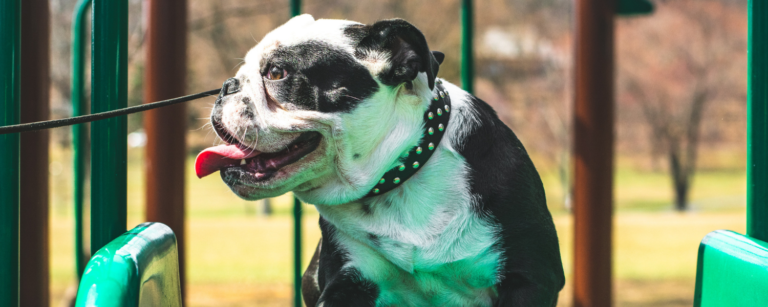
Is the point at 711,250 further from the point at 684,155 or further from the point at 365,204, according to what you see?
the point at 684,155

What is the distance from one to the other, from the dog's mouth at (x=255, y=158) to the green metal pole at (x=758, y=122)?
0.89m

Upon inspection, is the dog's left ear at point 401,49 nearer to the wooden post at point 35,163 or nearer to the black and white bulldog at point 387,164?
the black and white bulldog at point 387,164

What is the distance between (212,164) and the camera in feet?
4.71

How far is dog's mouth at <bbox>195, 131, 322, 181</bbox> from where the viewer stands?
139 centimetres

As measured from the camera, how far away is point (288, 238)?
10.6 metres

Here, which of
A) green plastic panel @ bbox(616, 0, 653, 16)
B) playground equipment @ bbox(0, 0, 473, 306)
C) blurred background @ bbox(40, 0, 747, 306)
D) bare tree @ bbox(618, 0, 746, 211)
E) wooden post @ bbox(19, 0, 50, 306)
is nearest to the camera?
playground equipment @ bbox(0, 0, 473, 306)

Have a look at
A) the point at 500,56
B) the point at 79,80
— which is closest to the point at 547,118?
the point at 500,56

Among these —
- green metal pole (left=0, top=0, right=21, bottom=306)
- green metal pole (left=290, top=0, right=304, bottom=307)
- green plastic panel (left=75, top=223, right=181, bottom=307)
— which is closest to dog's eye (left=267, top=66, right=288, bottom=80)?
green plastic panel (left=75, top=223, right=181, bottom=307)

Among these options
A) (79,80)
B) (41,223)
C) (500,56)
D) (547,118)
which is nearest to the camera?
(41,223)

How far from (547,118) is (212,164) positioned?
15.3 m

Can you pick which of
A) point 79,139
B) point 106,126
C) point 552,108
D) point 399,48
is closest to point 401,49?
point 399,48

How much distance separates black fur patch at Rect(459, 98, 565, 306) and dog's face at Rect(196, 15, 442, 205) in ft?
0.54

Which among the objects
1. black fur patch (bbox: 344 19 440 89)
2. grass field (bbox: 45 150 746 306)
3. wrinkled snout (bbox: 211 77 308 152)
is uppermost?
black fur patch (bbox: 344 19 440 89)

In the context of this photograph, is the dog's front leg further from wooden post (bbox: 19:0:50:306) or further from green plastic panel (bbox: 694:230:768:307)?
wooden post (bbox: 19:0:50:306)
